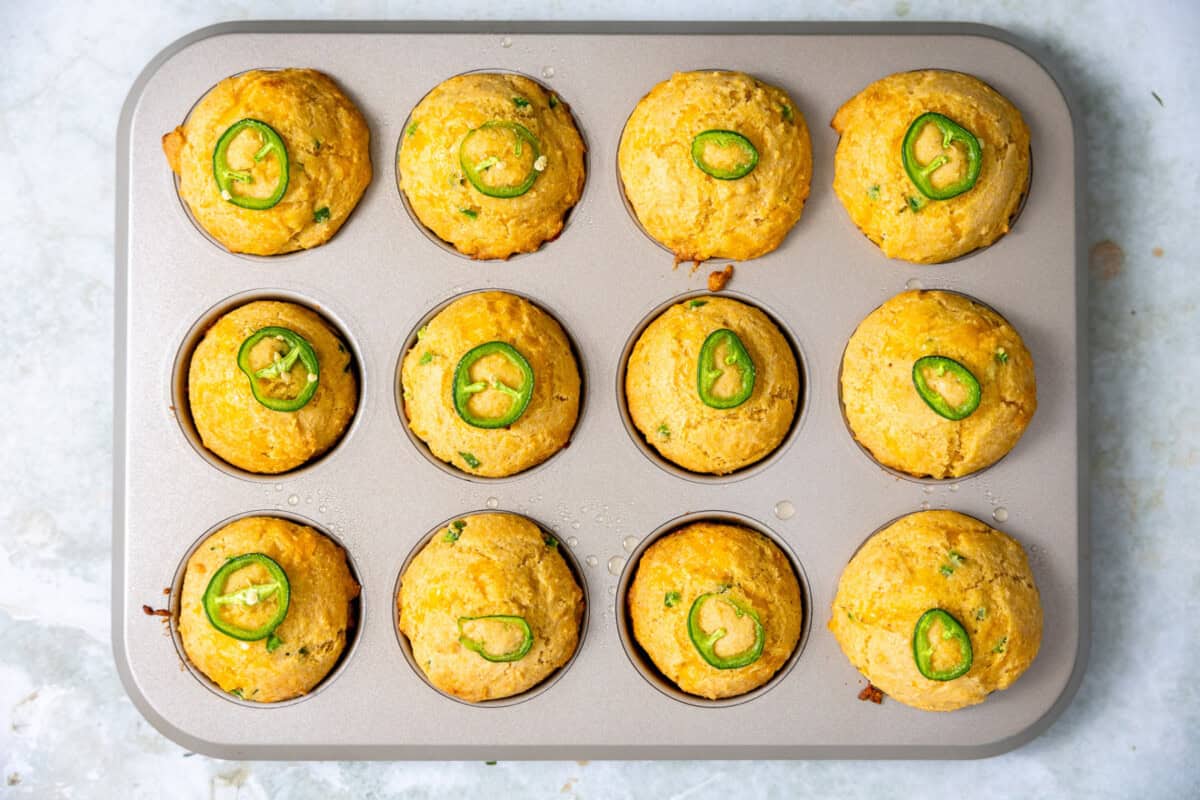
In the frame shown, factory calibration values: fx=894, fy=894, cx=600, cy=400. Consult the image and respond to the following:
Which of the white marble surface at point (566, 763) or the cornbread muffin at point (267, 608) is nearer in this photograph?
the cornbread muffin at point (267, 608)

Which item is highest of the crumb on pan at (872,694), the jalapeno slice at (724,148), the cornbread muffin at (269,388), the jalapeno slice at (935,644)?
the jalapeno slice at (724,148)

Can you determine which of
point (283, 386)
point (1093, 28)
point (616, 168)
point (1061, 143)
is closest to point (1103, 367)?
point (1061, 143)

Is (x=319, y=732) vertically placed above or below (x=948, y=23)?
below

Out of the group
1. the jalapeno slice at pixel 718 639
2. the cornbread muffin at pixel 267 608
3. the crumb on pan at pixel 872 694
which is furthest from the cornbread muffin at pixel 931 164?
the cornbread muffin at pixel 267 608

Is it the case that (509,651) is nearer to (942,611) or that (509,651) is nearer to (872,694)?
(872,694)

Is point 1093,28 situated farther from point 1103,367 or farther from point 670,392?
point 670,392

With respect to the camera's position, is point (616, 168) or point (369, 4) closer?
point (616, 168)

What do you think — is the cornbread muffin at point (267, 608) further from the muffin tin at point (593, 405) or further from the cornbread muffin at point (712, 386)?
the cornbread muffin at point (712, 386)
